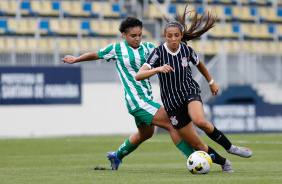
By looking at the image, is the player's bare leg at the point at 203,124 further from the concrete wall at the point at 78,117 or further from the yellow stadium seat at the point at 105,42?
the yellow stadium seat at the point at 105,42

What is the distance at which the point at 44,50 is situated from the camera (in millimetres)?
20422

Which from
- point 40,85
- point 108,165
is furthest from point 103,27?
point 108,165

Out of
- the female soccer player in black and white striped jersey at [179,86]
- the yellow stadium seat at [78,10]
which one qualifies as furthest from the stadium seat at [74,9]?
the female soccer player in black and white striped jersey at [179,86]

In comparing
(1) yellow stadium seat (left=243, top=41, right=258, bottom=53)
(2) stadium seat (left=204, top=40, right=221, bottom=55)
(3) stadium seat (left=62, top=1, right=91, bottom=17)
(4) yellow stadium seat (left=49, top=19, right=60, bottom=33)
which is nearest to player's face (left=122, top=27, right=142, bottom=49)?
(4) yellow stadium seat (left=49, top=19, right=60, bottom=33)

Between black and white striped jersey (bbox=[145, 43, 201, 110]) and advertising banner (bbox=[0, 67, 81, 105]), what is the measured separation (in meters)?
12.3

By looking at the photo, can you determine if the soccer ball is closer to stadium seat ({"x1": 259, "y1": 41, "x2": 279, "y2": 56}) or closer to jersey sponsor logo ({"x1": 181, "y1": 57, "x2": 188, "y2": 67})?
jersey sponsor logo ({"x1": 181, "y1": 57, "x2": 188, "y2": 67})

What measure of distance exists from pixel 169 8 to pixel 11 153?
14744 mm

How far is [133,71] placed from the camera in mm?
8406

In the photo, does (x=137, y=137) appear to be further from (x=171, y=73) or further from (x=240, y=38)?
(x=240, y=38)

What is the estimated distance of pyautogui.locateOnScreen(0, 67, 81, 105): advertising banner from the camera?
1938 cm

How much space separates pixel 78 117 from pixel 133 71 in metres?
12.1

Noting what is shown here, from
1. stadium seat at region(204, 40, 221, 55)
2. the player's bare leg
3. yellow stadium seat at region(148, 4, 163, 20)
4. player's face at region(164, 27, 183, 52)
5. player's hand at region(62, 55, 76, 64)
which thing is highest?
yellow stadium seat at region(148, 4, 163, 20)

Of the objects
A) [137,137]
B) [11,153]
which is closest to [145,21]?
[11,153]

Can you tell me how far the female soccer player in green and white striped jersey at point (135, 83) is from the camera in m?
8.16
